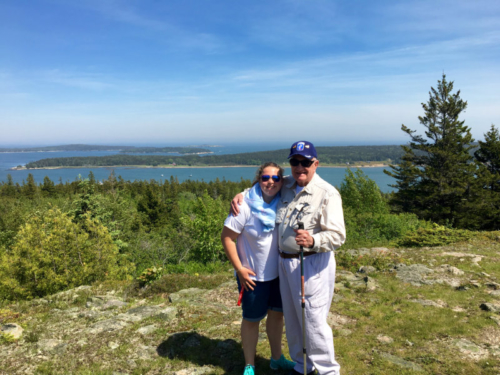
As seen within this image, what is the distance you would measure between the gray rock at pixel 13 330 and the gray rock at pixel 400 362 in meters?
5.19

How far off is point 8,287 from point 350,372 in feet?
34.6

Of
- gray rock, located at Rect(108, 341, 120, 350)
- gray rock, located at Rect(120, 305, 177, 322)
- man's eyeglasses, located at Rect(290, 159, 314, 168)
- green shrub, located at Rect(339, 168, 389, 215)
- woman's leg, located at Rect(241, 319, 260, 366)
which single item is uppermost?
man's eyeglasses, located at Rect(290, 159, 314, 168)

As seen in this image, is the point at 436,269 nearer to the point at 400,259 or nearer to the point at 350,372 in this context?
the point at 400,259

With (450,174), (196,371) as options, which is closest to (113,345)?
(196,371)

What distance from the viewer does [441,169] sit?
1078 inches

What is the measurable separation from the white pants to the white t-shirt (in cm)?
12

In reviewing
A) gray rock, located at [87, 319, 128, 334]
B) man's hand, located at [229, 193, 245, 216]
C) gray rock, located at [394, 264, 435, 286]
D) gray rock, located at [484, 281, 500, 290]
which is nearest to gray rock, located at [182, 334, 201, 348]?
gray rock, located at [87, 319, 128, 334]

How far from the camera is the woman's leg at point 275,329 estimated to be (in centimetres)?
322

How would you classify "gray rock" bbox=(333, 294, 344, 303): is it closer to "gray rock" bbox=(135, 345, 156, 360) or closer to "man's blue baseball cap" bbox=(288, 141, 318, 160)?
"gray rock" bbox=(135, 345, 156, 360)

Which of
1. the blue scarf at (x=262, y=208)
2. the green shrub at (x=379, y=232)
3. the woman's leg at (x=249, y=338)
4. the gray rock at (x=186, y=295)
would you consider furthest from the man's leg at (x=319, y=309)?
the green shrub at (x=379, y=232)

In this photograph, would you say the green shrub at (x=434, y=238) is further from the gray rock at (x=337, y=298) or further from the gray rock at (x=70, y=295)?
the gray rock at (x=70, y=295)

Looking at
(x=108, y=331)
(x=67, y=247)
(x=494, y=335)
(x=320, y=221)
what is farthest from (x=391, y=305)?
(x=67, y=247)

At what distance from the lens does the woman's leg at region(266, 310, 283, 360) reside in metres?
3.22

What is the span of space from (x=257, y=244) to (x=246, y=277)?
34 cm
